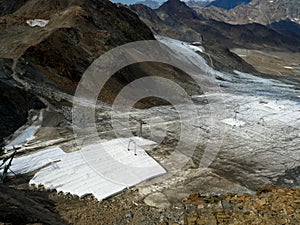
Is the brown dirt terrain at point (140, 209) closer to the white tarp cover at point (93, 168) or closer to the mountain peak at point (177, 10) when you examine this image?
A: the white tarp cover at point (93, 168)

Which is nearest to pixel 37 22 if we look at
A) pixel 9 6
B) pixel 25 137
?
pixel 9 6

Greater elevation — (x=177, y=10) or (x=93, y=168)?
(x=177, y=10)

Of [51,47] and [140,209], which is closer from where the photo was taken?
[140,209]

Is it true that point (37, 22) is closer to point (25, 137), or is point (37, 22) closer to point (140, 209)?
point (25, 137)

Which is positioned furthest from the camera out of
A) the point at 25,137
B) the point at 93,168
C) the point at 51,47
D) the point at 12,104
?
the point at 51,47

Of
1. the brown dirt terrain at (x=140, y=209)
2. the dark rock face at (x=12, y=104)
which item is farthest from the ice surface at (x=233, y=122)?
the dark rock face at (x=12, y=104)

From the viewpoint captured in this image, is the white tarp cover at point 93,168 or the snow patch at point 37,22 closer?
the white tarp cover at point 93,168

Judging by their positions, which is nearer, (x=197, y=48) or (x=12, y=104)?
(x=12, y=104)

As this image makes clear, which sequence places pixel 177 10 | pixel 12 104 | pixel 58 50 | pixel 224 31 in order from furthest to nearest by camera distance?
pixel 177 10 < pixel 224 31 < pixel 58 50 < pixel 12 104

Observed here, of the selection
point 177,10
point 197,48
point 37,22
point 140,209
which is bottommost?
point 197,48

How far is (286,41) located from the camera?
131m

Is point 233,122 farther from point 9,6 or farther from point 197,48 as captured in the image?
point 9,6

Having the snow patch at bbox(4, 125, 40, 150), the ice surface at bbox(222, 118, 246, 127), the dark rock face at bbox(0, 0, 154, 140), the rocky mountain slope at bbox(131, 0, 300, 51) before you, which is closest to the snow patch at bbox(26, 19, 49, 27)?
the dark rock face at bbox(0, 0, 154, 140)

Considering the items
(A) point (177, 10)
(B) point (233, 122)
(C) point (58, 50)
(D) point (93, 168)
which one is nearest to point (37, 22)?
(C) point (58, 50)
